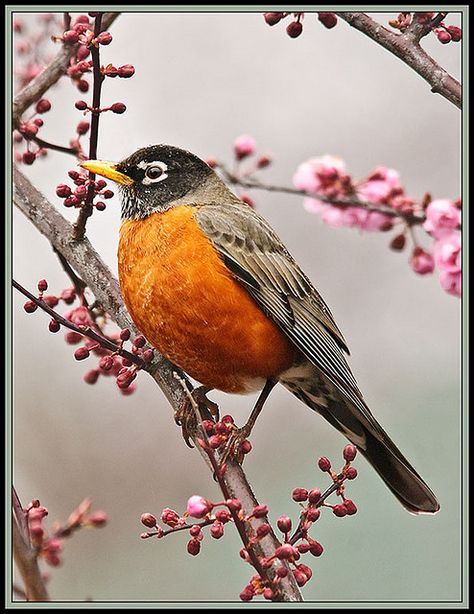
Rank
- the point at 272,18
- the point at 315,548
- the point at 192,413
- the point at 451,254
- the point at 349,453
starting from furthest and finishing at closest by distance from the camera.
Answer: the point at 192,413 < the point at 451,254 < the point at 272,18 < the point at 349,453 < the point at 315,548

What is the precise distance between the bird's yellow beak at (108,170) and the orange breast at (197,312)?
0.76 feet

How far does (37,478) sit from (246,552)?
3.12 m

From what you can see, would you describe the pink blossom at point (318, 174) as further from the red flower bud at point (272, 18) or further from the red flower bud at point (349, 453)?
the red flower bud at point (349, 453)

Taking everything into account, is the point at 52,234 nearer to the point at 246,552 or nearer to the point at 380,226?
the point at 380,226

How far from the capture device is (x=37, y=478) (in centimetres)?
482

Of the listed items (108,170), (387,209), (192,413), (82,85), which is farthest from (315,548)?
(82,85)

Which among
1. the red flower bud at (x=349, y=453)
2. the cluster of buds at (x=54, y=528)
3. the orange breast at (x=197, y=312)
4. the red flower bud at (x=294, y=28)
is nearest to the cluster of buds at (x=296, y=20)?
the red flower bud at (x=294, y=28)

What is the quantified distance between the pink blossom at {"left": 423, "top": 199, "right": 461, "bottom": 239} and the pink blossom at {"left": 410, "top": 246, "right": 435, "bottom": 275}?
0.69 feet

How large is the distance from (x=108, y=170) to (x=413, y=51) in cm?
127

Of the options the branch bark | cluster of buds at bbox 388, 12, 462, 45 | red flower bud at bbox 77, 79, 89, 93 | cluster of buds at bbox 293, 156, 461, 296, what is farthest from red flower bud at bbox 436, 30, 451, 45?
the branch bark

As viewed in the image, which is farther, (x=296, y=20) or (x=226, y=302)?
(x=226, y=302)

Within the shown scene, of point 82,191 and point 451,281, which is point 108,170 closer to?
point 82,191

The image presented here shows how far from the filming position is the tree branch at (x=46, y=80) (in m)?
2.76

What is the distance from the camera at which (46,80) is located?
280 centimetres
